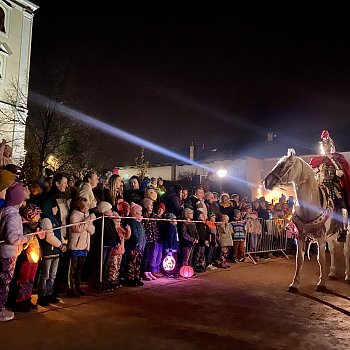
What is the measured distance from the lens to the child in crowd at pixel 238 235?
12.5 meters

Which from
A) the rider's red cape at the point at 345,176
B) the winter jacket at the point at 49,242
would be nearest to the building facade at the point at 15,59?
the winter jacket at the point at 49,242

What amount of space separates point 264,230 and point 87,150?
15325 mm

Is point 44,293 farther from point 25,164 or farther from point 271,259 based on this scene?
point 25,164

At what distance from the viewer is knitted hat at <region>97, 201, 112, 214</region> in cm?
783

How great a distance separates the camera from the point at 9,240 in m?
5.58

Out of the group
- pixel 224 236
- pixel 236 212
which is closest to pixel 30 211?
pixel 224 236

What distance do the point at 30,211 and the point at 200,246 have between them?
17.3 ft

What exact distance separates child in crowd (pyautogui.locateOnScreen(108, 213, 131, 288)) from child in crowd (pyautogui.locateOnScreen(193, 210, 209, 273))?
2.89 meters

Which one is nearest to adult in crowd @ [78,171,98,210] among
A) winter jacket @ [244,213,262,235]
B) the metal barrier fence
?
the metal barrier fence

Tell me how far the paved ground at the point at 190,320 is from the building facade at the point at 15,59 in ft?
65.0

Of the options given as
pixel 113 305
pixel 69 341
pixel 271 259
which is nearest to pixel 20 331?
pixel 69 341

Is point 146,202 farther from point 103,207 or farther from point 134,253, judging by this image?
point 103,207

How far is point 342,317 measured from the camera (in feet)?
21.1

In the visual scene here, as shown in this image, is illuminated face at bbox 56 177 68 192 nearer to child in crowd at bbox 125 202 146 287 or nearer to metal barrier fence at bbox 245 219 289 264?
child in crowd at bbox 125 202 146 287
